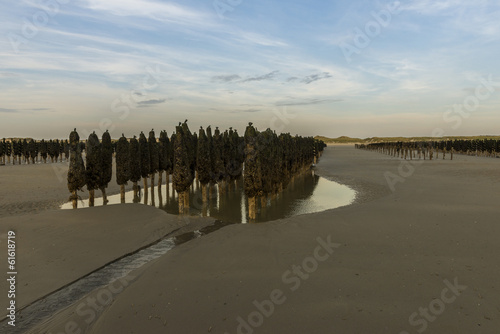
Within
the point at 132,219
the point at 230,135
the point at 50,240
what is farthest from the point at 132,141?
the point at 50,240

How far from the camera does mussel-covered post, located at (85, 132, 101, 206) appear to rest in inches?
1171

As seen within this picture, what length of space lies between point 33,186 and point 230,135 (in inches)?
1191

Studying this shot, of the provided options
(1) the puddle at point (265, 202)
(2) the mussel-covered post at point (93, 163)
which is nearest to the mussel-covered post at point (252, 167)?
(1) the puddle at point (265, 202)

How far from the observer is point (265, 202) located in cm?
3222

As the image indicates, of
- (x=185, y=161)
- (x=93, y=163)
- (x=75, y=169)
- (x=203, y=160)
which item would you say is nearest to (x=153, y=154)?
(x=93, y=163)

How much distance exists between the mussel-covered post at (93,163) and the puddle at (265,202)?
3325 mm

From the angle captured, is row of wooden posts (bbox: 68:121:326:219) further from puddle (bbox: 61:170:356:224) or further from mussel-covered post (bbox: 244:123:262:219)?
puddle (bbox: 61:170:356:224)

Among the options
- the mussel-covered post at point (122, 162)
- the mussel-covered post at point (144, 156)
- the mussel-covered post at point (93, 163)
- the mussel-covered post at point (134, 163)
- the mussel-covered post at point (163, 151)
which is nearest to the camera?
the mussel-covered post at point (93, 163)

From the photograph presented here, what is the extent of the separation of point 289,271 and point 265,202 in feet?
65.8

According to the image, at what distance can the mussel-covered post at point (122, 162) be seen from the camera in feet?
115

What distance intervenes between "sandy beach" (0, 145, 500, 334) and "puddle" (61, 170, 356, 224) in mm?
6652

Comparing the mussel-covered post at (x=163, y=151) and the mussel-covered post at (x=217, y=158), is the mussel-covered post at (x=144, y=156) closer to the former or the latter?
the mussel-covered post at (x=163, y=151)

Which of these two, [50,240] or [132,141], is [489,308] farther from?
[132,141]

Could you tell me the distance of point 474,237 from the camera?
51.5 feet
